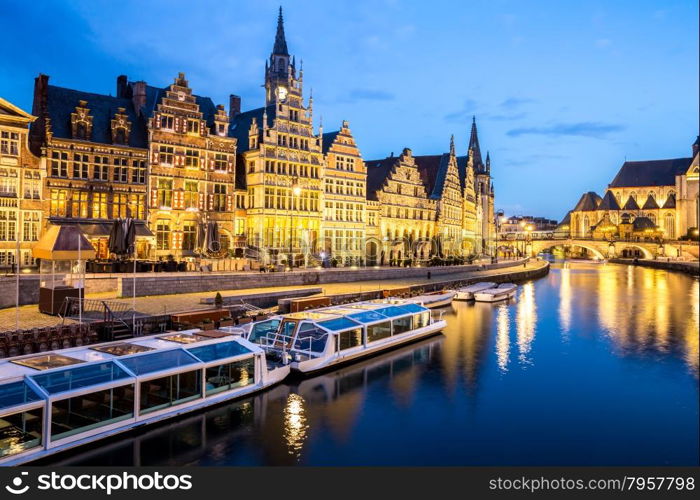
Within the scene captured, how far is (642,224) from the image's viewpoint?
383 feet

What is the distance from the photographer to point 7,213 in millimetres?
30938

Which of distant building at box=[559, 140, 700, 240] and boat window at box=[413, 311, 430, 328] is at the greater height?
distant building at box=[559, 140, 700, 240]

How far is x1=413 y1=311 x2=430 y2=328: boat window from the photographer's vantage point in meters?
25.2

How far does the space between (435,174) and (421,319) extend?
46.2 metres

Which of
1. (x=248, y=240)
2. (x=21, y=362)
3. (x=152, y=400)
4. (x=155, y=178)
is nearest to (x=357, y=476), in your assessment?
(x=152, y=400)

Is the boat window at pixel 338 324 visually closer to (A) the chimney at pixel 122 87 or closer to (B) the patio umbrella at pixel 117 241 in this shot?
(B) the patio umbrella at pixel 117 241

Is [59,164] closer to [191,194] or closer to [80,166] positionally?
[80,166]

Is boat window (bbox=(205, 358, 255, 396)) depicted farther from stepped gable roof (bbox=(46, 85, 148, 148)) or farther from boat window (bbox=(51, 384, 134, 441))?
stepped gable roof (bbox=(46, 85, 148, 148))

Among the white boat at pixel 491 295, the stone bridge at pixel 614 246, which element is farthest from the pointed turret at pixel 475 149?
the white boat at pixel 491 295

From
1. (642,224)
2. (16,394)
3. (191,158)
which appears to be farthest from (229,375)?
(642,224)

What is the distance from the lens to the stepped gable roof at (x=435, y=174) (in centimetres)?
6806

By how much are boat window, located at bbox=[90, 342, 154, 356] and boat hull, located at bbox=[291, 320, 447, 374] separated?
5083 mm

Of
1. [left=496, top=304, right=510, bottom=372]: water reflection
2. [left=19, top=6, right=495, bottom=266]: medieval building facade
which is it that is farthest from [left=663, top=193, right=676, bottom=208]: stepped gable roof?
[left=496, top=304, right=510, bottom=372]: water reflection

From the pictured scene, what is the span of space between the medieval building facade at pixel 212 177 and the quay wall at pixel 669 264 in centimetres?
3548
